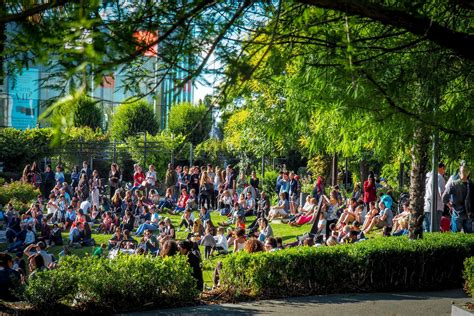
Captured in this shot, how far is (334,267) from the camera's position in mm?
11164

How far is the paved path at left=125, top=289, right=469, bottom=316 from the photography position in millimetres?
9578

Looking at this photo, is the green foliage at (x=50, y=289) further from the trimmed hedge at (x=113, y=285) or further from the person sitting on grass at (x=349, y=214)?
the person sitting on grass at (x=349, y=214)

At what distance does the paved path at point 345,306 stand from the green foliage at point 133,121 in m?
39.9

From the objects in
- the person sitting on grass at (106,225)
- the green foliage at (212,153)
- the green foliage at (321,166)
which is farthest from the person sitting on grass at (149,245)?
the green foliage at (212,153)

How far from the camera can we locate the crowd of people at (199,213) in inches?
632

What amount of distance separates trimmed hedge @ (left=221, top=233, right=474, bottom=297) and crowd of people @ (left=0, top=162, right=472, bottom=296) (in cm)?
93

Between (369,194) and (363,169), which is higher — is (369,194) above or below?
below

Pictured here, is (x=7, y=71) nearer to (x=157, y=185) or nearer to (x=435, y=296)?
(x=435, y=296)

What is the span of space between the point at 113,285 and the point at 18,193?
17209mm

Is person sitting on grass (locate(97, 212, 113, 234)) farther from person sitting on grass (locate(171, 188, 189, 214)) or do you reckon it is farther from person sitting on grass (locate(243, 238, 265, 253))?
person sitting on grass (locate(243, 238, 265, 253))

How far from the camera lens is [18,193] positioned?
2548cm

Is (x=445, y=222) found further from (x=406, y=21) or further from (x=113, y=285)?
(x=406, y=21)

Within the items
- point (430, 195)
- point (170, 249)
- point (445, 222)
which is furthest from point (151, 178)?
point (170, 249)

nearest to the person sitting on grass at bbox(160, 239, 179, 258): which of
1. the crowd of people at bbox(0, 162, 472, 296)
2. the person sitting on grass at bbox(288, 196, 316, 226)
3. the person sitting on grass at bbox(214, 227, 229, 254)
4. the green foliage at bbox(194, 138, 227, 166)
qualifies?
the crowd of people at bbox(0, 162, 472, 296)
